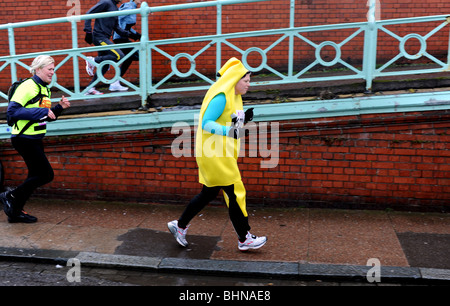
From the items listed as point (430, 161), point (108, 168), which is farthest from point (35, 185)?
point (430, 161)

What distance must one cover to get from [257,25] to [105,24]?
2.45 metres

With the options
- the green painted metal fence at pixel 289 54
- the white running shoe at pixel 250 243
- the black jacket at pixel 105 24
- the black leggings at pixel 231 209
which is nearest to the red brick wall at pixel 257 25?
the black jacket at pixel 105 24

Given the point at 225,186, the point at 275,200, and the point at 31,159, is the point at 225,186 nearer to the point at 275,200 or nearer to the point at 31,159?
the point at 275,200

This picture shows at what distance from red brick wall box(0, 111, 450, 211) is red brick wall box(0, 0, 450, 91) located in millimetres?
2238

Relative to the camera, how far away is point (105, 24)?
758 centimetres

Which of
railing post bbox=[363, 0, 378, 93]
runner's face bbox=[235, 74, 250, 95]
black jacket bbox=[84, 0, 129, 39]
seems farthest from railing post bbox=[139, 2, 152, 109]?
railing post bbox=[363, 0, 378, 93]

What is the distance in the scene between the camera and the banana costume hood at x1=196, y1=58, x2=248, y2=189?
5.24 metres

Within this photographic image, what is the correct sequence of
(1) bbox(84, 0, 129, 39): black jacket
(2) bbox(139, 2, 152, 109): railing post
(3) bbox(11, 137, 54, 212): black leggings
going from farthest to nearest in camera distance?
(1) bbox(84, 0, 129, 39): black jacket < (2) bbox(139, 2, 152, 109): railing post < (3) bbox(11, 137, 54, 212): black leggings

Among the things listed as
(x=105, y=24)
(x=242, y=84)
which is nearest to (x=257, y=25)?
(x=105, y=24)

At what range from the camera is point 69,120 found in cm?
707

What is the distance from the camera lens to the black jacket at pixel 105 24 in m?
7.57

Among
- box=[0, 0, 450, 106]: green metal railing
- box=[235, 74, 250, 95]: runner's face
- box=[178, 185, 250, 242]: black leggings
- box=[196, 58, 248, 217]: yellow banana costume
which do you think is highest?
box=[0, 0, 450, 106]: green metal railing

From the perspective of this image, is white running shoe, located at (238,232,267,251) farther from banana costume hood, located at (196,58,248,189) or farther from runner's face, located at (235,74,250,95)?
runner's face, located at (235,74,250,95)

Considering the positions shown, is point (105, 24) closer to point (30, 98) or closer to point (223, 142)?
point (30, 98)
